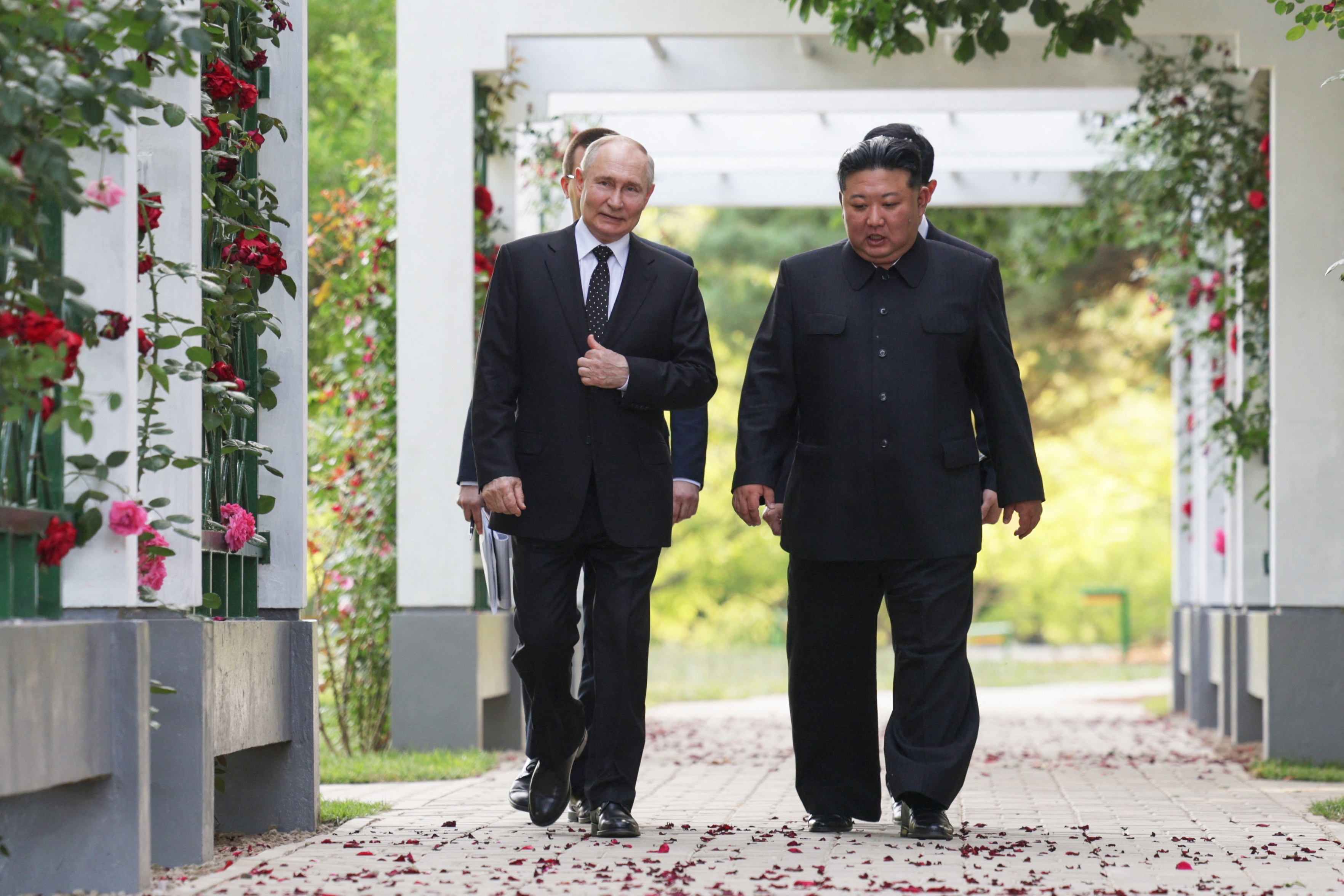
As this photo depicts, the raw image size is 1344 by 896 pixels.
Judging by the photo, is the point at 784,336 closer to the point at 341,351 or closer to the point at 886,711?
the point at 341,351

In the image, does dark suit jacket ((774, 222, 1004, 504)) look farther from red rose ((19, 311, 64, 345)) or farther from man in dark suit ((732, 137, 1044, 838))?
red rose ((19, 311, 64, 345))

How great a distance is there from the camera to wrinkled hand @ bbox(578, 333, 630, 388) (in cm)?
464

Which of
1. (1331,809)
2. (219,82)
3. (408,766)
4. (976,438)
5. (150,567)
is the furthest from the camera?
(408,766)

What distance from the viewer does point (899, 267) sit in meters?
4.86

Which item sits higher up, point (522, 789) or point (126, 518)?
point (126, 518)

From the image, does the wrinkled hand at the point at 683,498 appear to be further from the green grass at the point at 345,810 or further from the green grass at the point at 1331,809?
the green grass at the point at 1331,809

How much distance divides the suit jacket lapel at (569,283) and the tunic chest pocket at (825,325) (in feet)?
1.74

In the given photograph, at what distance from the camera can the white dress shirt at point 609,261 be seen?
4852 millimetres

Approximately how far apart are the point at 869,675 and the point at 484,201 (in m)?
4.11

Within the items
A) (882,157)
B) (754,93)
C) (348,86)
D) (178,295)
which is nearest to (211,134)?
(178,295)

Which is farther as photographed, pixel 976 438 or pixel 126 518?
pixel 976 438

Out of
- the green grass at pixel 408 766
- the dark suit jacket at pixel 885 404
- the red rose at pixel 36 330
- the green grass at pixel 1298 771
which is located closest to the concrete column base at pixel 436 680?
the green grass at pixel 408 766

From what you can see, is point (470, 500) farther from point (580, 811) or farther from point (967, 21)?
point (967, 21)

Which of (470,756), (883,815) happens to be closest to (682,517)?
(883,815)
